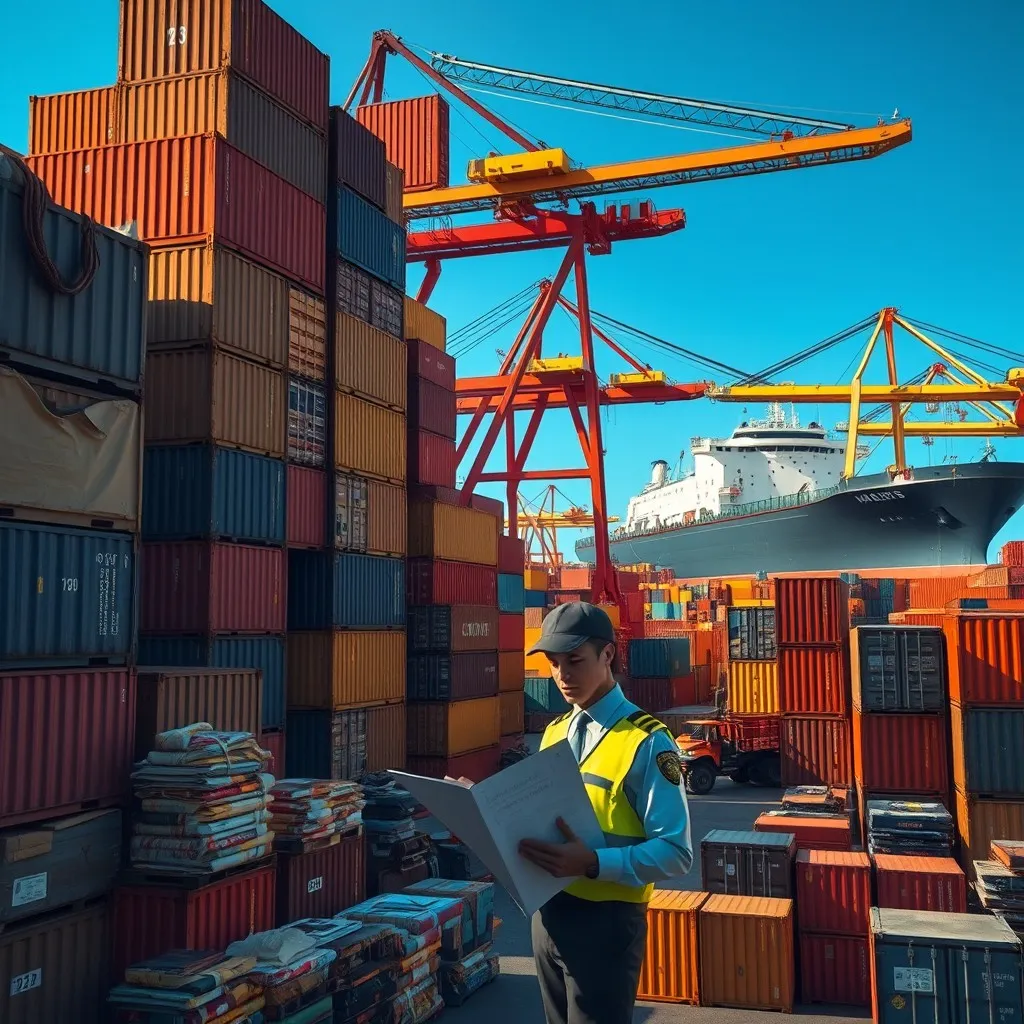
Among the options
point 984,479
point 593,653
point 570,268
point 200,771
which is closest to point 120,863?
point 200,771

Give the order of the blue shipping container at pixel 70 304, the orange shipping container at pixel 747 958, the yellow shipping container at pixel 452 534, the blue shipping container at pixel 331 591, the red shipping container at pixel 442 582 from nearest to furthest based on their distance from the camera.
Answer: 1. the blue shipping container at pixel 70 304
2. the orange shipping container at pixel 747 958
3. the blue shipping container at pixel 331 591
4. the red shipping container at pixel 442 582
5. the yellow shipping container at pixel 452 534

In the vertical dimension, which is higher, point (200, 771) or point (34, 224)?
point (34, 224)

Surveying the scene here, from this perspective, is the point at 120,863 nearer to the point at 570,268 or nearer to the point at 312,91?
the point at 312,91

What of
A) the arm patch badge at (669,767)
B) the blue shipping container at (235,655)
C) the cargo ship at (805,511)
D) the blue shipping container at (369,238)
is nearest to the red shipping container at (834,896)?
the arm patch badge at (669,767)

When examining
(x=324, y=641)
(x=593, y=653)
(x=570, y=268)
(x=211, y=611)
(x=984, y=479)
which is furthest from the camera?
(x=984, y=479)

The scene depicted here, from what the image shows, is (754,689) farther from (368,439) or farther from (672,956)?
(672,956)

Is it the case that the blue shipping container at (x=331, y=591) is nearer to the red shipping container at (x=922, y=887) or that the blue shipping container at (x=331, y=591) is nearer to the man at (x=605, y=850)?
the red shipping container at (x=922, y=887)

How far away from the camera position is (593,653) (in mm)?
3924

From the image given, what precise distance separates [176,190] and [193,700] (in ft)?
28.2

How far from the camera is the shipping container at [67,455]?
8.41m

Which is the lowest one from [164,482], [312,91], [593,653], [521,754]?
[521,754]

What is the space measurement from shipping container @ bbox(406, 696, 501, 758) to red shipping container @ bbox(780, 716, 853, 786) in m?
6.72

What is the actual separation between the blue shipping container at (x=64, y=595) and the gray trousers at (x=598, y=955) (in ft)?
20.7

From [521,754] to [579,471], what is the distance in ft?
68.4
